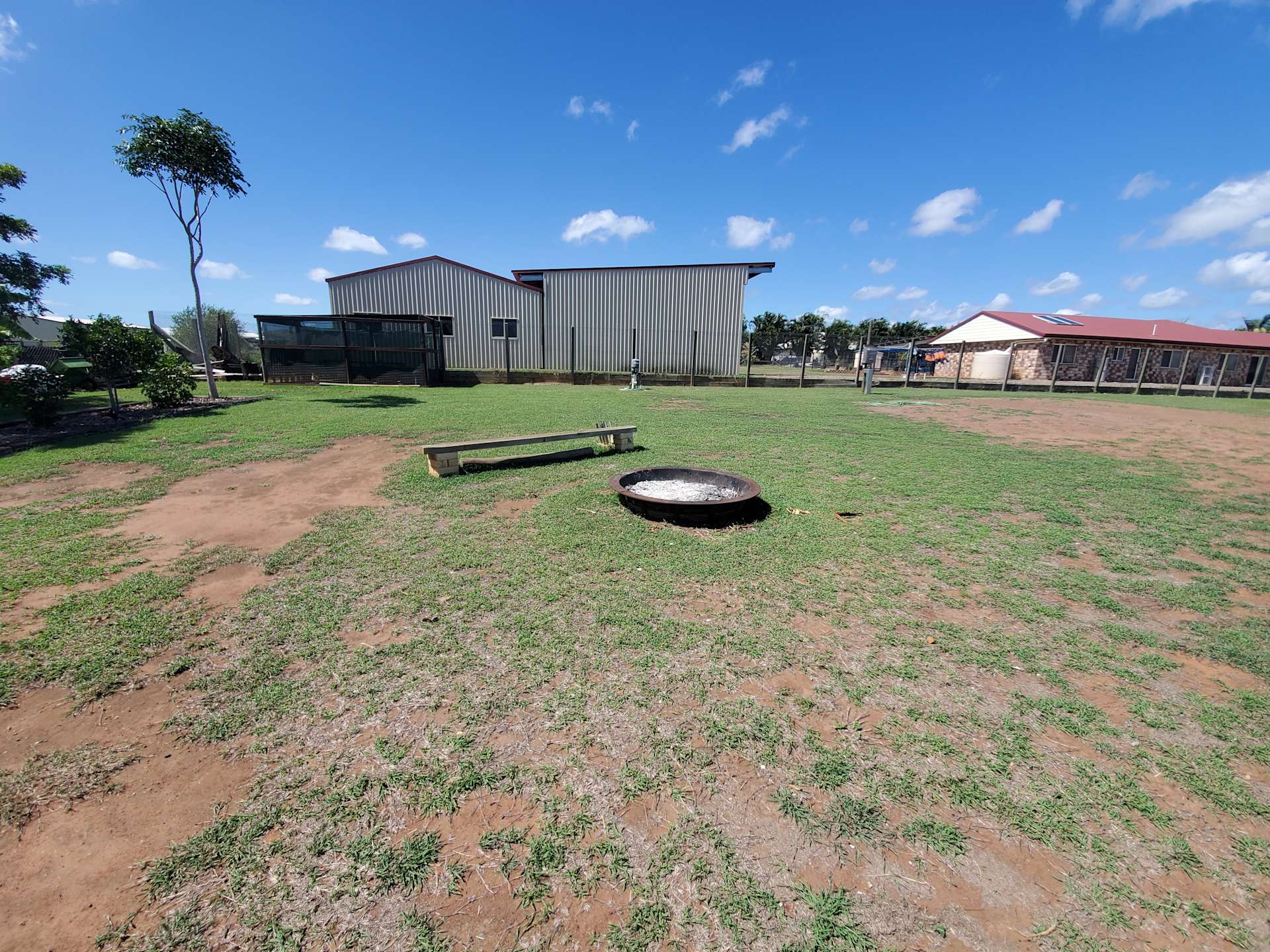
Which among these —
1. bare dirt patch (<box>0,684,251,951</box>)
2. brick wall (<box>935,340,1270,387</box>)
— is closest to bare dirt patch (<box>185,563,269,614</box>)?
bare dirt patch (<box>0,684,251,951</box>)

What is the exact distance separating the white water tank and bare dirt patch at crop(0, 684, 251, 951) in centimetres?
3263

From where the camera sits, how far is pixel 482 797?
1829mm

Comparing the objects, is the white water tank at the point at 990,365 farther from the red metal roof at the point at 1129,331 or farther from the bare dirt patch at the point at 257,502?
the bare dirt patch at the point at 257,502

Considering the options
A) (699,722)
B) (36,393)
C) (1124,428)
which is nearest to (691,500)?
(699,722)

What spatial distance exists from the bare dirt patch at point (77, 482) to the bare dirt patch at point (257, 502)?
0.70 metres

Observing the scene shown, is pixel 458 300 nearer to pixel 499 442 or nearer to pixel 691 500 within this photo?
pixel 499 442

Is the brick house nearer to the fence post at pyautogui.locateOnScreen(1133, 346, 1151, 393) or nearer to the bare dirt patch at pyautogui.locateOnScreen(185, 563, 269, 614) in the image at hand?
the fence post at pyautogui.locateOnScreen(1133, 346, 1151, 393)

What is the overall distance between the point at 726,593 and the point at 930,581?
4.91 ft

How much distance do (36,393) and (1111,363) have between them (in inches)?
1584

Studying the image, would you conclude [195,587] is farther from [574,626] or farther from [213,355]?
[213,355]

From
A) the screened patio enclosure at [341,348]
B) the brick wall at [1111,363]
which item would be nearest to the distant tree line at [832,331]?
the brick wall at [1111,363]

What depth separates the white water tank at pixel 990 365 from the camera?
1051 inches

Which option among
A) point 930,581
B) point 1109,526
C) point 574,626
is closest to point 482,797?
point 574,626

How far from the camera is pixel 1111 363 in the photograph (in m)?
26.8
